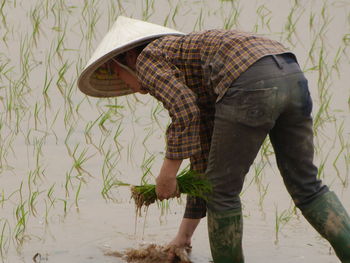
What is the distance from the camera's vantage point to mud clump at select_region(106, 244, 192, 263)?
3260mm

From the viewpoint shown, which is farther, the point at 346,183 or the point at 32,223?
the point at 346,183

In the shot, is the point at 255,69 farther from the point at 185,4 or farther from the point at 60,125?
the point at 185,4

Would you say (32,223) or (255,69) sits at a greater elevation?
(255,69)

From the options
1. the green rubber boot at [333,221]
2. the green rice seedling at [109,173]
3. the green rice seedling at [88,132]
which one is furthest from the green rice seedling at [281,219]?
the green rice seedling at [88,132]

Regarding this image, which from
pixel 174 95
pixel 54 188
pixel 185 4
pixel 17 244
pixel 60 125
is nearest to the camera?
pixel 174 95

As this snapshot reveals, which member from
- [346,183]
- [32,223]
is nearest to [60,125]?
[32,223]

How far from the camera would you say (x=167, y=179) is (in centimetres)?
271

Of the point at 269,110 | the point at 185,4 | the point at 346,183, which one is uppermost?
the point at 185,4

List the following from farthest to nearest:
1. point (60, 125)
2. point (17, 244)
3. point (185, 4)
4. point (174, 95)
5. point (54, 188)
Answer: point (185, 4) → point (60, 125) → point (54, 188) → point (17, 244) → point (174, 95)

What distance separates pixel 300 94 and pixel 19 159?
1.96 m

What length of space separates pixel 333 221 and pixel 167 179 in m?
0.62

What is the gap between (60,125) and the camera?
4547mm

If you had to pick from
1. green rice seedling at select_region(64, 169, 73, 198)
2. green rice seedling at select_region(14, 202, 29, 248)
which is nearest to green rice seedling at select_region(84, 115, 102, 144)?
green rice seedling at select_region(64, 169, 73, 198)

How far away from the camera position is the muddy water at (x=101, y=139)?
3.49 meters
